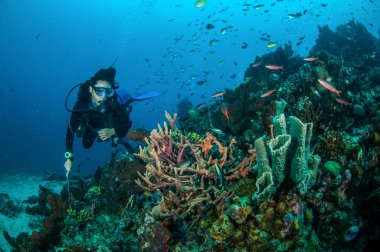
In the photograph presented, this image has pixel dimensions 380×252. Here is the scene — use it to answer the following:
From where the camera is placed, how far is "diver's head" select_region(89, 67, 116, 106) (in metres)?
7.27

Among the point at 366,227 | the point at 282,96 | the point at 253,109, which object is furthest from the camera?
the point at 282,96

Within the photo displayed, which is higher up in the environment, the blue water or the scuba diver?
the scuba diver

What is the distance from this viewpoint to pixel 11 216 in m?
9.10

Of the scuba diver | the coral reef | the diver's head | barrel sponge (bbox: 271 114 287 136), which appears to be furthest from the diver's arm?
barrel sponge (bbox: 271 114 287 136)

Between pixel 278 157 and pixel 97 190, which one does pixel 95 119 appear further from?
pixel 278 157

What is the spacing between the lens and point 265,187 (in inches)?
116

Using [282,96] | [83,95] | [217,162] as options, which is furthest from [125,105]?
[217,162]

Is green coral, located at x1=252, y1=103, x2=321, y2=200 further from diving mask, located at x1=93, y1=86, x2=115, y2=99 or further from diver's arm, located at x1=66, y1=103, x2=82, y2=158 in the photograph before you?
diver's arm, located at x1=66, y1=103, x2=82, y2=158

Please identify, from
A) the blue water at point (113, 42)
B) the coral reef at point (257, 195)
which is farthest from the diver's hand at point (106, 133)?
the blue water at point (113, 42)

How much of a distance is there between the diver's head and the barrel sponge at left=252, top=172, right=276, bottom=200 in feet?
18.6

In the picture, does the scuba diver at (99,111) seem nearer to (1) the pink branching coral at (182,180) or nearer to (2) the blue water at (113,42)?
(1) the pink branching coral at (182,180)

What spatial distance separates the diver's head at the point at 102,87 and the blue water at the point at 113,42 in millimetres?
71422

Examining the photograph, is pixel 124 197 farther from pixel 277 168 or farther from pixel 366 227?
pixel 366 227

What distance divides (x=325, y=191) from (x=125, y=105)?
7.14 m
